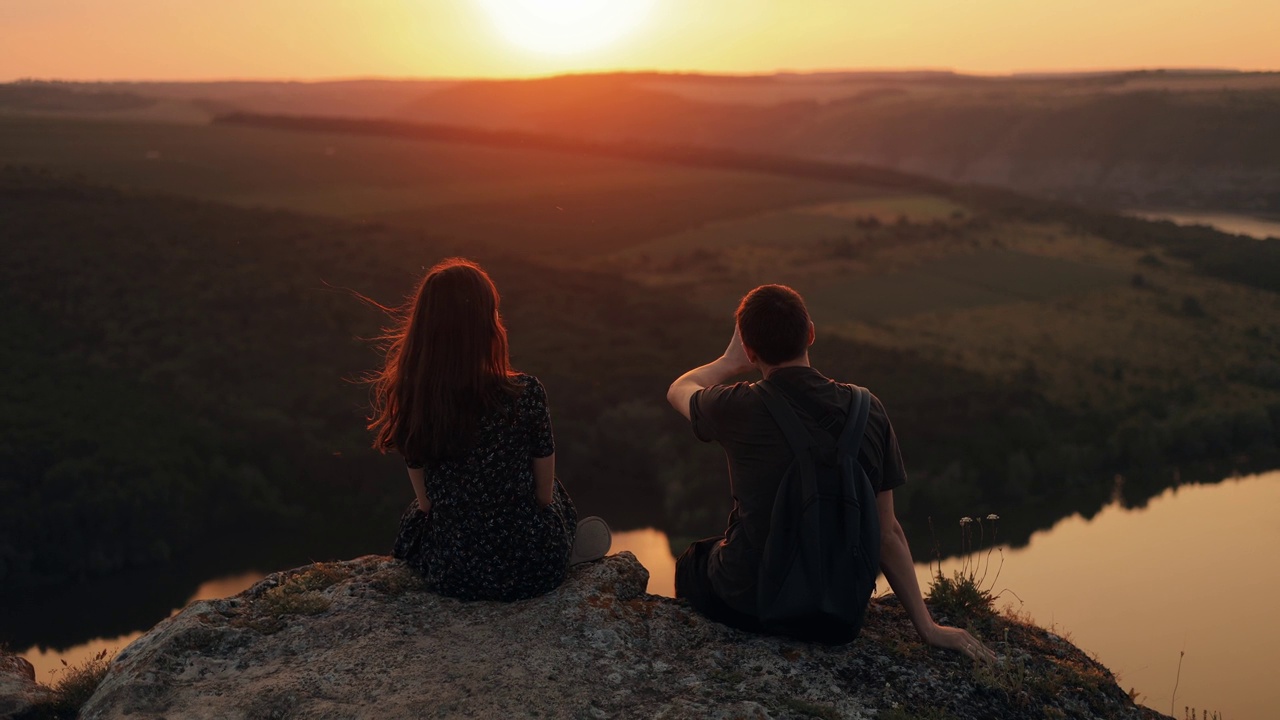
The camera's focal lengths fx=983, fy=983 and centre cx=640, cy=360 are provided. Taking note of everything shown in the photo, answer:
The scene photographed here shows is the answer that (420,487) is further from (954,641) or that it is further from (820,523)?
(954,641)

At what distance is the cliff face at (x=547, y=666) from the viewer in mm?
3535

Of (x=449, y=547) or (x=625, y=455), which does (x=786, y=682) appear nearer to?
(x=449, y=547)

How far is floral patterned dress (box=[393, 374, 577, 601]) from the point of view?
4.01 meters

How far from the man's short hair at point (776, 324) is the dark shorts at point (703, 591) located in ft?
2.77

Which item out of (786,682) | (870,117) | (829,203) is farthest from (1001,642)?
(870,117)

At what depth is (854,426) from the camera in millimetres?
3504

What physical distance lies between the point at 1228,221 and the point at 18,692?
72.9 m

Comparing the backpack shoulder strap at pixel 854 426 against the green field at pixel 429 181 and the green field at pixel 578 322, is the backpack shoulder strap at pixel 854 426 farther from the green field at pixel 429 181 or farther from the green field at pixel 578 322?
the green field at pixel 429 181

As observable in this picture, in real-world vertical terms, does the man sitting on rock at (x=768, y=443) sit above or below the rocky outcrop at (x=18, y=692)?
above

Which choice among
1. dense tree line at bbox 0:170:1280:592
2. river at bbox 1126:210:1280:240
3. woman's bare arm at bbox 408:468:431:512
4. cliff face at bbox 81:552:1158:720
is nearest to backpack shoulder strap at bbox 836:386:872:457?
cliff face at bbox 81:552:1158:720

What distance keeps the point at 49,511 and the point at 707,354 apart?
81.5 feet

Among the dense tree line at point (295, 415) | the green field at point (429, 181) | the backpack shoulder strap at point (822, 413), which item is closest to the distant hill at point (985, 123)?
the green field at point (429, 181)

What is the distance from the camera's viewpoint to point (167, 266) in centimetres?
4894

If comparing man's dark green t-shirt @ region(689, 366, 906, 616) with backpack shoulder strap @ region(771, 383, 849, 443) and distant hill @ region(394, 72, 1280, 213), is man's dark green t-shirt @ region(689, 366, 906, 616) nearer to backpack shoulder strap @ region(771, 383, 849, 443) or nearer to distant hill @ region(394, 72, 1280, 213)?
backpack shoulder strap @ region(771, 383, 849, 443)
